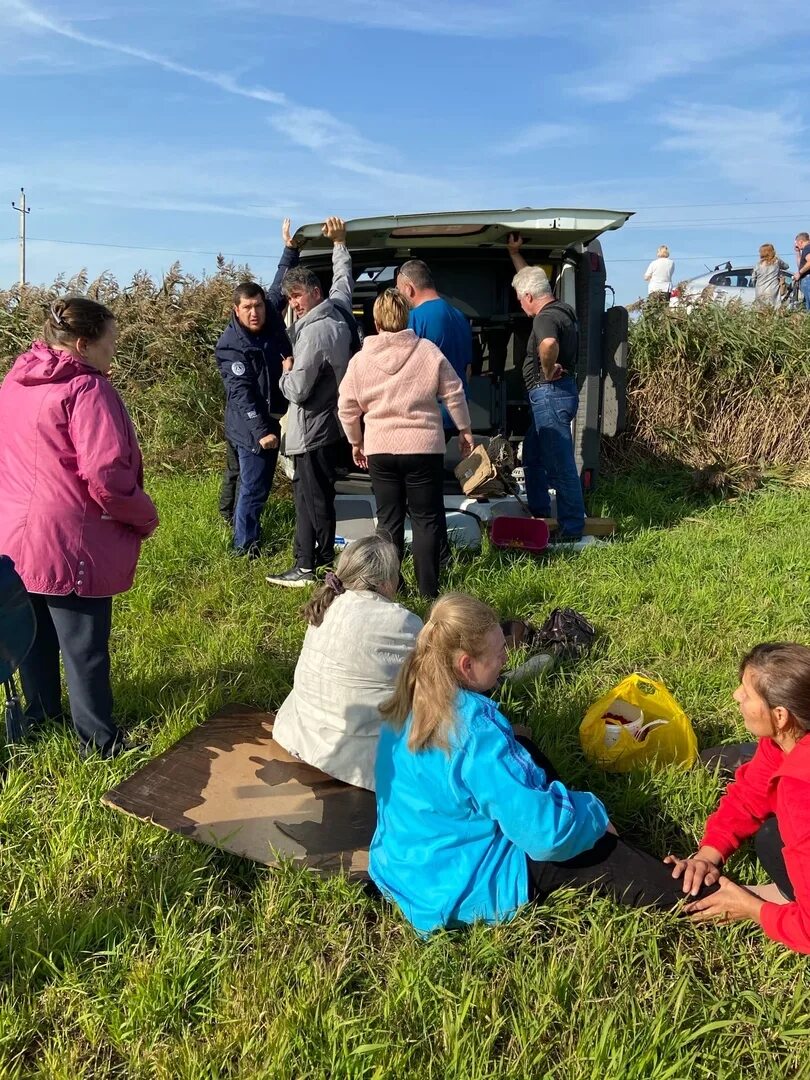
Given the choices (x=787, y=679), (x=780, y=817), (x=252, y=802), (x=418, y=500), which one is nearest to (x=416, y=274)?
(x=418, y=500)

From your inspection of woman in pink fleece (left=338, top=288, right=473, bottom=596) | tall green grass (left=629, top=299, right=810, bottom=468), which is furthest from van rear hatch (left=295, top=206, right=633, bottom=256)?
tall green grass (left=629, top=299, right=810, bottom=468)

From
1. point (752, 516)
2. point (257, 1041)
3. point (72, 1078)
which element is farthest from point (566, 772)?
point (752, 516)

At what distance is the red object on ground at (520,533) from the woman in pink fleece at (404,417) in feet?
3.08

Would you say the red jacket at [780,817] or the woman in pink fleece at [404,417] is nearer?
the red jacket at [780,817]

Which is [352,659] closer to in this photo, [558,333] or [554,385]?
[558,333]

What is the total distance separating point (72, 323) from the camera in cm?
290

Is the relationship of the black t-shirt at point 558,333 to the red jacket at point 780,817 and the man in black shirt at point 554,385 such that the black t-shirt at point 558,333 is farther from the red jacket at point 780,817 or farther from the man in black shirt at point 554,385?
the red jacket at point 780,817

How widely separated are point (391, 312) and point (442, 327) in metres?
0.70

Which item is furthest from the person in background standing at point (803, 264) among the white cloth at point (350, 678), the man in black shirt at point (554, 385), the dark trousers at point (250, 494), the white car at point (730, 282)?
the white cloth at point (350, 678)

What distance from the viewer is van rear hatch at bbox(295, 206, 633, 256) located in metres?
5.36

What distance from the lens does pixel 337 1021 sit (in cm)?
199

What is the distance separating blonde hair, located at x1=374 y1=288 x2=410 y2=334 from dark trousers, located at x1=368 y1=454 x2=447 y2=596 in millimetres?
701

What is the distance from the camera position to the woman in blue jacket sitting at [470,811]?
2.18 metres

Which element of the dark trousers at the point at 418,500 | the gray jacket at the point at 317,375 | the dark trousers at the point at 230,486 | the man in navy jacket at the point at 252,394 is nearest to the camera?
the dark trousers at the point at 418,500
